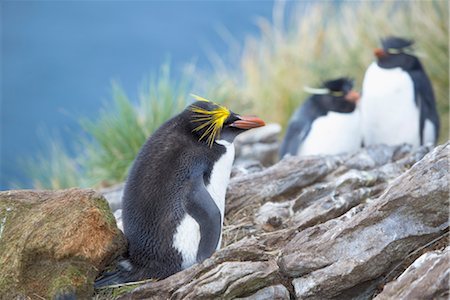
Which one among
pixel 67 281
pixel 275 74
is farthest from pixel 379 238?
pixel 275 74

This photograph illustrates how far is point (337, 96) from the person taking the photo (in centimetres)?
844

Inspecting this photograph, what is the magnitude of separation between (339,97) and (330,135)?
1.43 feet

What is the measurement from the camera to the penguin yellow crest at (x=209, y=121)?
4.83m

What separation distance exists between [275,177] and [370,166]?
94 cm

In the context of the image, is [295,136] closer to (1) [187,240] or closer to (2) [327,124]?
(2) [327,124]

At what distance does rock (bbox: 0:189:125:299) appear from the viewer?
4.25 metres

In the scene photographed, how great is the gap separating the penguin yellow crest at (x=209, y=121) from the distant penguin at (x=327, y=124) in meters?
3.51

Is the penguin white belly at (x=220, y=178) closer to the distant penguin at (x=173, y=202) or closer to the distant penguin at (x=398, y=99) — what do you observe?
the distant penguin at (x=173, y=202)

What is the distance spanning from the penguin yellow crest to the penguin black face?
367cm

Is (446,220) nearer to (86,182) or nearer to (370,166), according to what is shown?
(370,166)

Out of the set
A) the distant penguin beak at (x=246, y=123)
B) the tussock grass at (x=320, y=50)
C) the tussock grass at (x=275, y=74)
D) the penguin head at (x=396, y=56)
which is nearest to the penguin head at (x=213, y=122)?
the distant penguin beak at (x=246, y=123)

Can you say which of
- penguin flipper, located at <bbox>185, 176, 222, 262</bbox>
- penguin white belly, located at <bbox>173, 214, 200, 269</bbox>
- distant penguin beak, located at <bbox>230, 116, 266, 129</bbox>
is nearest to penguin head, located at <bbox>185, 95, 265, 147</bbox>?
distant penguin beak, located at <bbox>230, 116, 266, 129</bbox>

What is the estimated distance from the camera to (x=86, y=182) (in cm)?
943

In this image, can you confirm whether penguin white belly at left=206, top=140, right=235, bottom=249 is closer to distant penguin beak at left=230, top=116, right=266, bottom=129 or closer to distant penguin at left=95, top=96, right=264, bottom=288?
distant penguin at left=95, top=96, right=264, bottom=288
